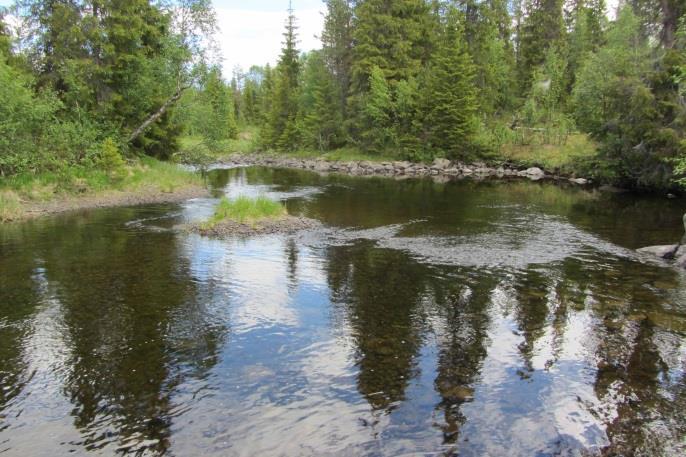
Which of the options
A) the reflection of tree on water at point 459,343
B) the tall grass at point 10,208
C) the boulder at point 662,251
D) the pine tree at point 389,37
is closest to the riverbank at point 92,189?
the tall grass at point 10,208

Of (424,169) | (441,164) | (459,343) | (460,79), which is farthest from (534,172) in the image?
(459,343)

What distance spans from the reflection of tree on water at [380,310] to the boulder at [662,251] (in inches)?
348

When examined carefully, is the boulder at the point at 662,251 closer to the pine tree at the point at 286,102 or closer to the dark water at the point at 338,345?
the dark water at the point at 338,345

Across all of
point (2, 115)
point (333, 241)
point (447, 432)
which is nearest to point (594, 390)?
point (447, 432)

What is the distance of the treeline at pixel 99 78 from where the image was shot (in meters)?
28.6

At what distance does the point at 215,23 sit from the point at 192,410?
3511 cm

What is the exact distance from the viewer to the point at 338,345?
35.2 feet

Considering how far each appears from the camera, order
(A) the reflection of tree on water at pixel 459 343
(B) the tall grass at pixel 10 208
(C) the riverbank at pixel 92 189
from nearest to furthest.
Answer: (A) the reflection of tree on water at pixel 459 343 < (B) the tall grass at pixel 10 208 < (C) the riverbank at pixel 92 189

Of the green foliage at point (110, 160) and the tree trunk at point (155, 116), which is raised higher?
the tree trunk at point (155, 116)

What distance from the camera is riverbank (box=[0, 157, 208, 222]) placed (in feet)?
83.1

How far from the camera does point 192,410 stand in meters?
8.22

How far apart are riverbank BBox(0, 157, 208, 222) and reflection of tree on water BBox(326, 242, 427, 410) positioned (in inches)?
619

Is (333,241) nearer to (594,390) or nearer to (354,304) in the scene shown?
(354,304)

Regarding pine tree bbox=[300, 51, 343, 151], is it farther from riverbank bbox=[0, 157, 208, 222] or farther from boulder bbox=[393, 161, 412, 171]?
riverbank bbox=[0, 157, 208, 222]
